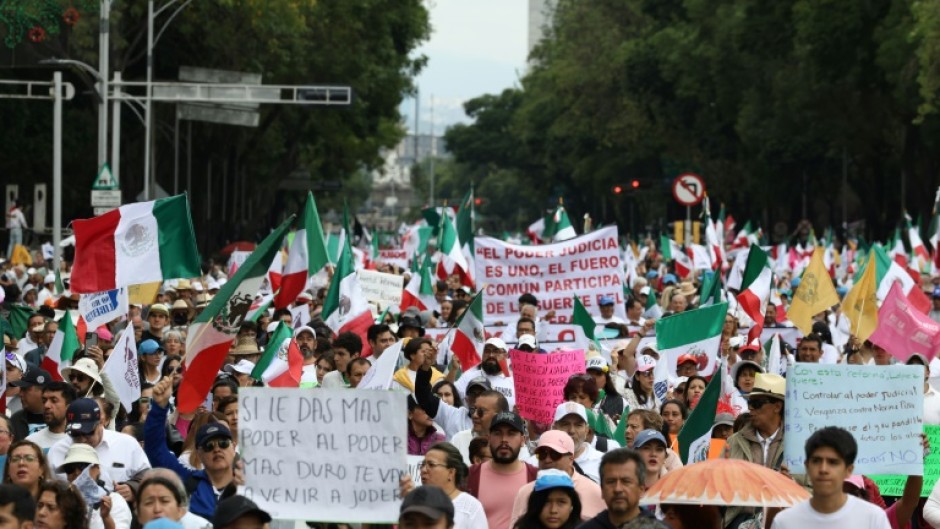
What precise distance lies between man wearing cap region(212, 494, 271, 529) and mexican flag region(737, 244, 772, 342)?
38.7ft

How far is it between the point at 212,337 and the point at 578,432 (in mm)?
1858

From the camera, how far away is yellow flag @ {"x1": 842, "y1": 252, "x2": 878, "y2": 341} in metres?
18.5

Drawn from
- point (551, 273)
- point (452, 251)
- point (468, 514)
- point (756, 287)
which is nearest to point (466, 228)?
point (452, 251)

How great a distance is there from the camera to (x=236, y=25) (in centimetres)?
4453

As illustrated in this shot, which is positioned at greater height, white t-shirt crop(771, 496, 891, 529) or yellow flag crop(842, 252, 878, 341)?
yellow flag crop(842, 252, 878, 341)

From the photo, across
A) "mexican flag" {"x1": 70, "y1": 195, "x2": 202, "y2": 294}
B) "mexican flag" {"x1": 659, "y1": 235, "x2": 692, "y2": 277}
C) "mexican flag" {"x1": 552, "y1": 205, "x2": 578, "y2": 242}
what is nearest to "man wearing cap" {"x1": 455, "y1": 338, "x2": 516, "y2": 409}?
"mexican flag" {"x1": 70, "y1": 195, "x2": 202, "y2": 294}

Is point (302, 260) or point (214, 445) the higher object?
point (302, 260)

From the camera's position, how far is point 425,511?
7512 mm

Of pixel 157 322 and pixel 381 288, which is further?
pixel 381 288

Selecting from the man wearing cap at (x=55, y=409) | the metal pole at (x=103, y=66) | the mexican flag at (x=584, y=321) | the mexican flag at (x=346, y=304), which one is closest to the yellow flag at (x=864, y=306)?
the mexican flag at (x=584, y=321)

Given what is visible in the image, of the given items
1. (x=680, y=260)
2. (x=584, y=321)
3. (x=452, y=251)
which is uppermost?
(x=680, y=260)

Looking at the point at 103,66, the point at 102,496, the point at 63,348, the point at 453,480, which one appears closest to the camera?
the point at 453,480

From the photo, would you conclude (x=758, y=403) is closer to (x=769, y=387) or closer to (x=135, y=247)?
(x=769, y=387)

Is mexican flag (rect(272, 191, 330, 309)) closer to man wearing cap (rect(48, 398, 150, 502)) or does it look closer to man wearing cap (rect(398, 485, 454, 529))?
man wearing cap (rect(48, 398, 150, 502))
